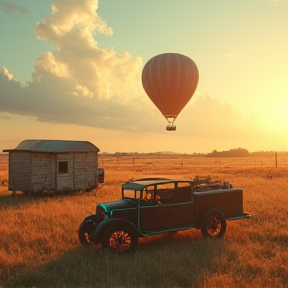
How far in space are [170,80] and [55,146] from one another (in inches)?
386

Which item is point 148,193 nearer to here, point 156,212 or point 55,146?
point 156,212

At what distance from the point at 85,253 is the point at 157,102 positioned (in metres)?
17.3

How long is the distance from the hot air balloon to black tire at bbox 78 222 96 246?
15025 millimetres

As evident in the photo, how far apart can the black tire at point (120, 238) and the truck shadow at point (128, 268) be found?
0.23 meters

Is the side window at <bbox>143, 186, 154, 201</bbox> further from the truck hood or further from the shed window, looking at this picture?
the shed window

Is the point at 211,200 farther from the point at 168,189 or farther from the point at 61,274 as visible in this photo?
the point at 61,274

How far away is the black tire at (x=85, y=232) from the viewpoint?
11.0 meters

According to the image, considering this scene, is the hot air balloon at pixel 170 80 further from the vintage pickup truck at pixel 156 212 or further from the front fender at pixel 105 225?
the front fender at pixel 105 225

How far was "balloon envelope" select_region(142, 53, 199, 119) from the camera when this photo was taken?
78.9 feet

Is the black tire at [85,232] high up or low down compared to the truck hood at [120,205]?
down

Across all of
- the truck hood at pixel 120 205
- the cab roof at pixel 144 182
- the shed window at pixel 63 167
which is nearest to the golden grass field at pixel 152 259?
the truck hood at pixel 120 205

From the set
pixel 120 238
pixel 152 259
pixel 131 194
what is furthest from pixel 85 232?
pixel 152 259

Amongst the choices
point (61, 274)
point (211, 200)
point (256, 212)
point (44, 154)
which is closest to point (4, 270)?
point (61, 274)

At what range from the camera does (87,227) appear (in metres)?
11.2
